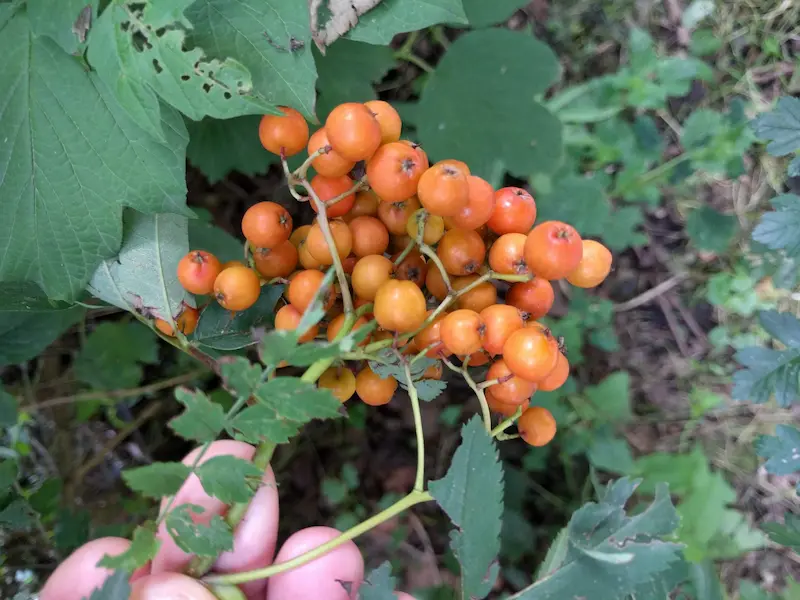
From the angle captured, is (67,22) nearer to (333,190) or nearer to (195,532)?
(333,190)

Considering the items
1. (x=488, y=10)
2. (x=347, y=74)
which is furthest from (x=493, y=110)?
(x=347, y=74)

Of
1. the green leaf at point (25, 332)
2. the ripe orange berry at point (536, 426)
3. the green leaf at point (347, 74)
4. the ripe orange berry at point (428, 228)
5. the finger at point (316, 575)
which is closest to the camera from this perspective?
the ripe orange berry at point (428, 228)

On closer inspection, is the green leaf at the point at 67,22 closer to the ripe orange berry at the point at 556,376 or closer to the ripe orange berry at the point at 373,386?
the ripe orange berry at the point at 373,386

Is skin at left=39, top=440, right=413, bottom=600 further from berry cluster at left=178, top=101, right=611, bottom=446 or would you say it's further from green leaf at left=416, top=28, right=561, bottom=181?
green leaf at left=416, top=28, right=561, bottom=181

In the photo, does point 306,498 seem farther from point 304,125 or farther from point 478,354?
point 304,125

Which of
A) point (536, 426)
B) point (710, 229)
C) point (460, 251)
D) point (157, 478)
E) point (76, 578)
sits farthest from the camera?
point (710, 229)

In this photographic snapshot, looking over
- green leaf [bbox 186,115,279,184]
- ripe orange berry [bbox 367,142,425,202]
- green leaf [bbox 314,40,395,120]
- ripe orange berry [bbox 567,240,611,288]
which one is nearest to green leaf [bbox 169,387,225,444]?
ripe orange berry [bbox 367,142,425,202]

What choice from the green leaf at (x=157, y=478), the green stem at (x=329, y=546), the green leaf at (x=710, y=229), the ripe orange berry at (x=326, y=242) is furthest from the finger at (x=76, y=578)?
the green leaf at (x=710, y=229)
